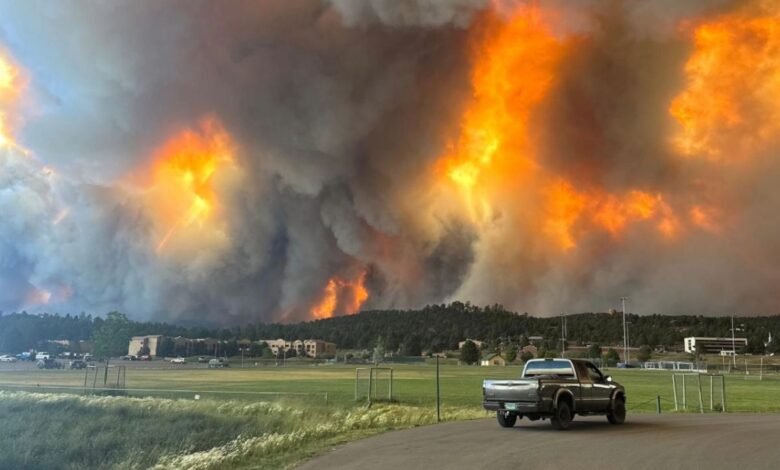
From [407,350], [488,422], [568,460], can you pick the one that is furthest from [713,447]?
[407,350]

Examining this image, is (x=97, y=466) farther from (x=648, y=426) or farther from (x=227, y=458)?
(x=648, y=426)

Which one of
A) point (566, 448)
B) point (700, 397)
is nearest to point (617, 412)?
point (566, 448)

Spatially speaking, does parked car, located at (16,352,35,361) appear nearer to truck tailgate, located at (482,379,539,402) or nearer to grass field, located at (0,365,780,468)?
grass field, located at (0,365,780,468)

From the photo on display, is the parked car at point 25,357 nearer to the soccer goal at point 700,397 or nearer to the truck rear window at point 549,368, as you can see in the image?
the soccer goal at point 700,397

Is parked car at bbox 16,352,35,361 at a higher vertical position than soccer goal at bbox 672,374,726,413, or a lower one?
lower

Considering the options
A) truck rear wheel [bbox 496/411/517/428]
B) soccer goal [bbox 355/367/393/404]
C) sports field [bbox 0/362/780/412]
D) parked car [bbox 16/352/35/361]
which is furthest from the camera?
parked car [bbox 16/352/35/361]

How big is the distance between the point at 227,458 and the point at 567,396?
10.7m

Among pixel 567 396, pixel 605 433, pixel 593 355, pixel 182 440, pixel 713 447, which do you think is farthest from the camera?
pixel 593 355

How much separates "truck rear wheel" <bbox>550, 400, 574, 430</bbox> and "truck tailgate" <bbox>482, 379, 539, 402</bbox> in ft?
3.12

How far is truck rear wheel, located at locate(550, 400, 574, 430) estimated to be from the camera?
19375 millimetres

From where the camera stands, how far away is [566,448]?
1477cm

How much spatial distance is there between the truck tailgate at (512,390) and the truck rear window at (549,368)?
2289 mm

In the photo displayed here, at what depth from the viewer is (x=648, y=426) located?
2083 centimetres

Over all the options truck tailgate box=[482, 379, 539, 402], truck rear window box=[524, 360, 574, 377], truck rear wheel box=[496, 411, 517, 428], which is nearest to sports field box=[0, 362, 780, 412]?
truck rear window box=[524, 360, 574, 377]
